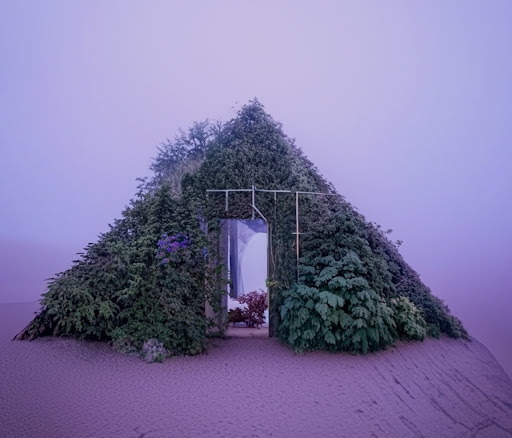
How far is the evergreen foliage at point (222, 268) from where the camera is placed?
284 inches

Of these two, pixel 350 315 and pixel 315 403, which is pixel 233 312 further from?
pixel 315 403

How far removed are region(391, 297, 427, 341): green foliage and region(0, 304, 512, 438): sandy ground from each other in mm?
275

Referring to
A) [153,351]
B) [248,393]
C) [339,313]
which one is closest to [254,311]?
[339,313]

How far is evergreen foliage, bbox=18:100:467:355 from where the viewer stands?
23.7ft

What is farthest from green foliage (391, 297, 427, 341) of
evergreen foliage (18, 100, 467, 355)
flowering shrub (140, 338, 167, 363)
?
flowering shrub (140, 338, 167, 363)

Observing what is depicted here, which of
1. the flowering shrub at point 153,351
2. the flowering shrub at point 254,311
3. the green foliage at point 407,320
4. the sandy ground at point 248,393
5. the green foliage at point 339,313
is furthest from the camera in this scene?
the flowering shrub at point 254,311

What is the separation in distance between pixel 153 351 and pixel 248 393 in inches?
86.4

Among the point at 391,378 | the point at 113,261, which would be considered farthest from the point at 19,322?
the point at 391,378

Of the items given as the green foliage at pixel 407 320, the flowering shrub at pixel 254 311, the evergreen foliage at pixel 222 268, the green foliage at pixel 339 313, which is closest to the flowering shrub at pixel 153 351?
the evergreen foliage at pixel 222 268

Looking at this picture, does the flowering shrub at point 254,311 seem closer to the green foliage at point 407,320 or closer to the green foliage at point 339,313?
the green foliage at point 339,313

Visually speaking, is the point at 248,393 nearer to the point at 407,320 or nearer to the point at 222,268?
the point at 222,268

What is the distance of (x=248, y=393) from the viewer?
18.1 feet

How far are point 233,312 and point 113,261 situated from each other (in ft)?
12.7

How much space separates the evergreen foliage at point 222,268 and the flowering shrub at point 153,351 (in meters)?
0.11
